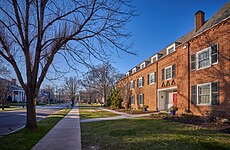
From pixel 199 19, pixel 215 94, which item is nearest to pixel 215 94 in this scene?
pixel 215 94

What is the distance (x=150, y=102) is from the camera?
26.6 metres

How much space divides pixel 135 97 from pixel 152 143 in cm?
2668

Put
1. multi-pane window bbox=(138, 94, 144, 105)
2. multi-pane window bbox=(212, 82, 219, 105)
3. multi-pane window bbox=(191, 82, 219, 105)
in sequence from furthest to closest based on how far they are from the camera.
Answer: multi-pane window bbox=(138, 94, 144, 105) < multi-pane window bbox=(191, 82, 219, 105) < multi-pane window bbox=(212, 82, 219, 105)

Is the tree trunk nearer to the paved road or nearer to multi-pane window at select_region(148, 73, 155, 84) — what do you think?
the paved road

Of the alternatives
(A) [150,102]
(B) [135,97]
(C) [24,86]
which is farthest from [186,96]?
(B) [135,97]

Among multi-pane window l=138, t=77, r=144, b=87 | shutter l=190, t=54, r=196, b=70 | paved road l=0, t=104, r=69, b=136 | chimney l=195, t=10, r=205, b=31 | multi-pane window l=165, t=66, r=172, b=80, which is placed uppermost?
chimney l=195, t=10, r=205, b=31

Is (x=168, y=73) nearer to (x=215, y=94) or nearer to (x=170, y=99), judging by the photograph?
(x=170, y=99)

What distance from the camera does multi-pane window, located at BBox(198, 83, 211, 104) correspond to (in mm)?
14627

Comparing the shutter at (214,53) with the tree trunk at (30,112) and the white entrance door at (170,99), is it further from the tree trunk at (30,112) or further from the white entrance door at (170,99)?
the tree trunk at (30,112)

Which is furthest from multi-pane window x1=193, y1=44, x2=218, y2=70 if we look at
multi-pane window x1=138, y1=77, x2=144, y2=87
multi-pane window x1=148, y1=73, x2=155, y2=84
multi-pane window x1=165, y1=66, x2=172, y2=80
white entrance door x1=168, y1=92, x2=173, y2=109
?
multi-pane window x1=138, y1=77, x2=144, y2=87

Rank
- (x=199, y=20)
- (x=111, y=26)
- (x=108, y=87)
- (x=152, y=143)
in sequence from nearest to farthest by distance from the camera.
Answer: (x=152, y=143) → (x=111, y=26) → (x=199, y=20) → (x=108, y=87)

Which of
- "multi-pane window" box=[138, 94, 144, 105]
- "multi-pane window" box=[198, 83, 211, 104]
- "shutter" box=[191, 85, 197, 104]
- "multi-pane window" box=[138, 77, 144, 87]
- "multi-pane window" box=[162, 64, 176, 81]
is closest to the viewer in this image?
"multi-pane window" box=[198, 83, 211, 104]

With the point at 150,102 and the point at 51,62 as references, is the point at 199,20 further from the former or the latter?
the point at 51,62

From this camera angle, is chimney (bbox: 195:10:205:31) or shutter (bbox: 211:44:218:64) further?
chimney (bbox: 195:10:205:31)
